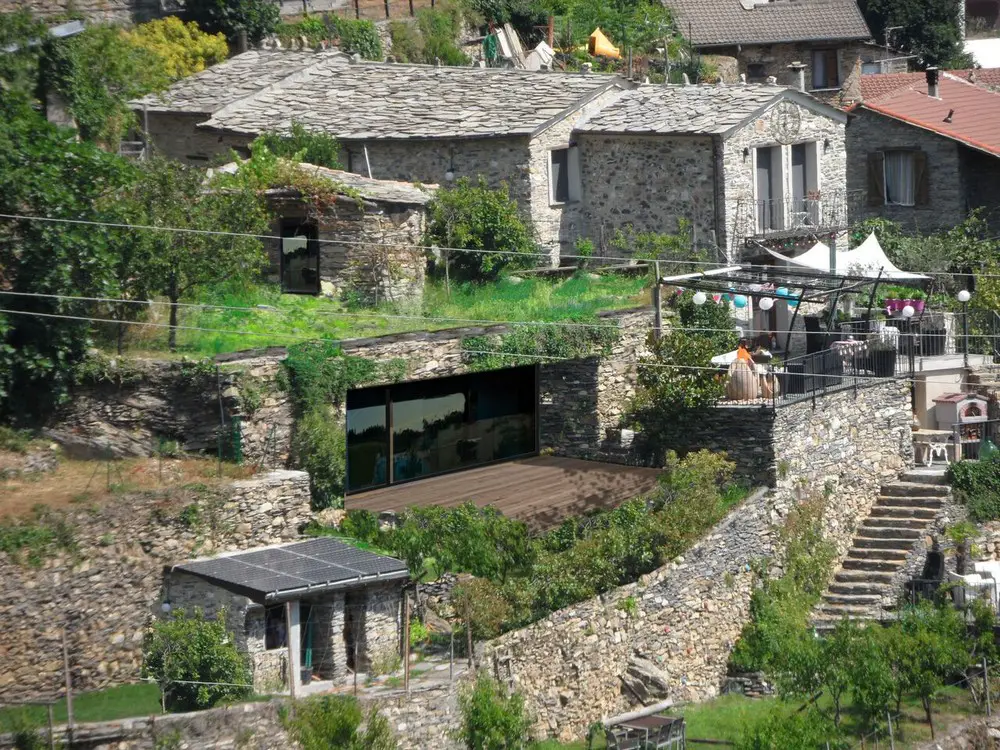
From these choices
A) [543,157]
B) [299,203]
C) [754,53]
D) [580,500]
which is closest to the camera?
[580,500]

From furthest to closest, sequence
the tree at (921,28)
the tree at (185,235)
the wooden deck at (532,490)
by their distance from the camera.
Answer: the tree at (921,28) → the wooden deck at (532,490) → the tree at (185,235)

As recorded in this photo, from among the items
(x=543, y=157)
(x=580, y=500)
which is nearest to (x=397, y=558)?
(x=580, y=500)

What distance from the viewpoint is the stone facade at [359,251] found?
102 ft

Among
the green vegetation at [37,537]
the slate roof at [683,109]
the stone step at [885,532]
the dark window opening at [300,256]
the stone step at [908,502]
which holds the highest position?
the slate roof at [683,109]

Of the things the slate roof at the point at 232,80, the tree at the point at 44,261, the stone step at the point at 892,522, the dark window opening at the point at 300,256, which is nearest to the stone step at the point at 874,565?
the stone step at the point at 892,522

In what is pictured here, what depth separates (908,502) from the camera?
105 feet

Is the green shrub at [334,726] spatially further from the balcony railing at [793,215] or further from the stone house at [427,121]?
the balcony railing at [793,215]

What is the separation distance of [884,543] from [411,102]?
13.6m

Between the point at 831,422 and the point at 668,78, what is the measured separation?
1782cm

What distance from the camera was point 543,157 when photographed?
116 feet

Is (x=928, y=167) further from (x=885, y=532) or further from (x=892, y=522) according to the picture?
(x=885, y=532)

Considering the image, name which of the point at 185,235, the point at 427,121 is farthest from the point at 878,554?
the point at 185,235

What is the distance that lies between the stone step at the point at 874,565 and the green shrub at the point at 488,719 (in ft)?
29.7

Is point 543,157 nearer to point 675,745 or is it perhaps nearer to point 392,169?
point 392,169
